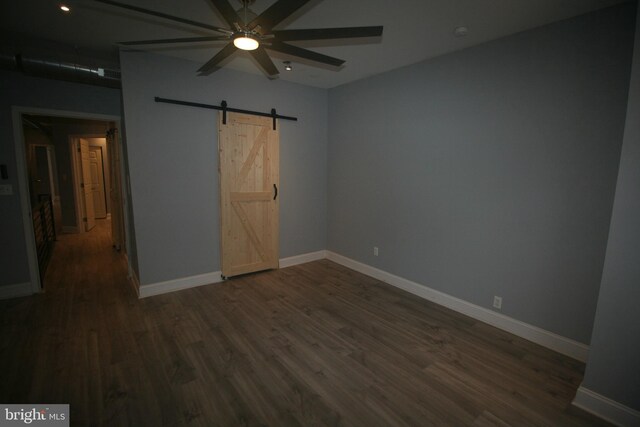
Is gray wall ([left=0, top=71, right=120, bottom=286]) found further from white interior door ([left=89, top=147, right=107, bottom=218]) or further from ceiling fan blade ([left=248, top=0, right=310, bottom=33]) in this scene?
white interior door ([left=89, top=147, right=107, bottom=218])

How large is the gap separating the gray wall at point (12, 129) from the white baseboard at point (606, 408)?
5584mm

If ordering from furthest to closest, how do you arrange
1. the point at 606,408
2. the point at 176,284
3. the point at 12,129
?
the point at 176,284
the point at 12,129
the point at 606,408

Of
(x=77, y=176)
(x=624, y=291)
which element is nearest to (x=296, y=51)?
(x=624, y=291)

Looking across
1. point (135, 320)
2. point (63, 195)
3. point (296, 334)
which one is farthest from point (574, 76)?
point (63, 195)

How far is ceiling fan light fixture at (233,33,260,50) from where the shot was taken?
Answer: 187 cm

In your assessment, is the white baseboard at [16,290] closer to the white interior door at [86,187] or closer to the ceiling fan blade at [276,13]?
the white interior door at [86,187]

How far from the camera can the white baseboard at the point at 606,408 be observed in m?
1.81

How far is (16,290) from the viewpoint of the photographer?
3.46 metres

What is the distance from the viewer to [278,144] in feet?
14.5

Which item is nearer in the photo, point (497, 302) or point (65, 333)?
point (65, 333)

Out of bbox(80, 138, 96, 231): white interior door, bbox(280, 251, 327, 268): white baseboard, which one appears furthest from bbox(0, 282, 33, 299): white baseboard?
bbox(80, 138, 96, 231): white interior door

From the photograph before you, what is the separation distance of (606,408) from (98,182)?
1110cm

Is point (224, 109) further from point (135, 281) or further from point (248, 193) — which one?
point (135, 281)

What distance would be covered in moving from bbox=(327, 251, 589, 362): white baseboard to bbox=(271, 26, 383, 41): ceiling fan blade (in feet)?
9.45
